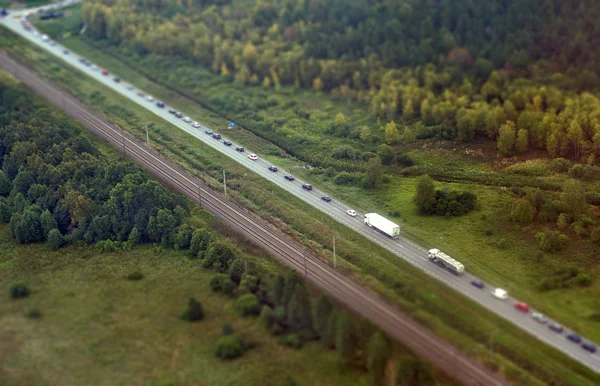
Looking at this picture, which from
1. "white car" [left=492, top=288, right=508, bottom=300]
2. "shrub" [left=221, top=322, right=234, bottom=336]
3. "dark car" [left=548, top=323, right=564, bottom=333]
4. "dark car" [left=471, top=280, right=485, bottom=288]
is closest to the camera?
"dark car" [left=548, top=323, right=564, bottom=333]

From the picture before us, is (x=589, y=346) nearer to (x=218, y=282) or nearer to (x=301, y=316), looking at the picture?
(x=301, y=316)

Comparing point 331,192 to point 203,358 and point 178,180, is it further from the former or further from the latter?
point 203,358

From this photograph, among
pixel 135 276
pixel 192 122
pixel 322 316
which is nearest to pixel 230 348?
pixel 322 316

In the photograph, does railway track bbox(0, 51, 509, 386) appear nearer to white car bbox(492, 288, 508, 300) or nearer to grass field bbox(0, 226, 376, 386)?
grass field bbox(0, 226, 376, 386)

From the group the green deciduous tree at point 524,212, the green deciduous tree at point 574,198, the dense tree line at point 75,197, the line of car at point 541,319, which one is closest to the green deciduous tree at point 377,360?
the line of car at point 541,319

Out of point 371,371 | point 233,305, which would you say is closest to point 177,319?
point 233,305

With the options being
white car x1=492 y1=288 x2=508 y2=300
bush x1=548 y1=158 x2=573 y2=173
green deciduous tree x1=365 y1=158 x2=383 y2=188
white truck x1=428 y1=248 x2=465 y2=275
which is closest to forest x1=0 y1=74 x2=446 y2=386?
white car x1=492 y1=288 x2=508 y2=300

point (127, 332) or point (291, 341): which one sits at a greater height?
point (291, 341)
